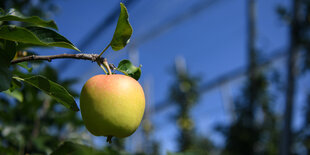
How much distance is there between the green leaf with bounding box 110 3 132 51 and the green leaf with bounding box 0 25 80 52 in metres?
0.06

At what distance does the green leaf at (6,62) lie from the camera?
Result: 0.33m

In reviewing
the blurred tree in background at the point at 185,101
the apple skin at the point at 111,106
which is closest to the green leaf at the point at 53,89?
the apple skin at the point at 111,106

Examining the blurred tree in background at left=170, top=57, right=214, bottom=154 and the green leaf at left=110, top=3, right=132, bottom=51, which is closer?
the green leaf at left=110, top=3, right=132, bottom=51

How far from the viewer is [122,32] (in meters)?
0.38

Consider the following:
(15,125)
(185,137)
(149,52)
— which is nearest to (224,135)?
(185,137)

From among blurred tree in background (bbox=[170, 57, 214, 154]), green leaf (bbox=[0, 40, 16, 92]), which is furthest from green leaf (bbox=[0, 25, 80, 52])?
blurred tree in background (bbox=[170, 57, 214, 154])

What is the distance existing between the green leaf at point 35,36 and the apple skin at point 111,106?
0.06m

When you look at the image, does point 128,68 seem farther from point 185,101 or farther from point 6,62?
point 185,101

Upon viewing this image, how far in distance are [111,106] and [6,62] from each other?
5.9 inches

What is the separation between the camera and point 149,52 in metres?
6.89

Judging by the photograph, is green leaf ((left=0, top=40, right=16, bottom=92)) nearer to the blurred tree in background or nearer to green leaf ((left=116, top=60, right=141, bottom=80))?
green leaf ((left=116, top=60, right=141, bottom=80))

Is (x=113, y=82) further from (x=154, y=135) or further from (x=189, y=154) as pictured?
(x=154, y=135)

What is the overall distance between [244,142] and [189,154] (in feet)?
13.8

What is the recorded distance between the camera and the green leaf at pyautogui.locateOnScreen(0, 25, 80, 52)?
1.11 ft
